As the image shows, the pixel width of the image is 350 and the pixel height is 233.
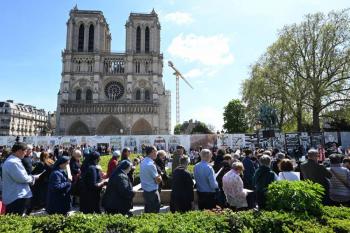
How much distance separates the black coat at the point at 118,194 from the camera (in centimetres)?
577

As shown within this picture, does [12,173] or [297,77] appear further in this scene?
[297,77]

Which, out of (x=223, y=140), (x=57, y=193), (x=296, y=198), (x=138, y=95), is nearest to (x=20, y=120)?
(x=138, y=95)

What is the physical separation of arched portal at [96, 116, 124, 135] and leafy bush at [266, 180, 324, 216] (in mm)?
50898

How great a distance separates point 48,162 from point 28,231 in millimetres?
4393

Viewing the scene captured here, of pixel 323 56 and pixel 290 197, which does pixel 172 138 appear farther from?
pixel 290 197

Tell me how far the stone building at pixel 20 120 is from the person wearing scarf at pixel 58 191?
71287 mm

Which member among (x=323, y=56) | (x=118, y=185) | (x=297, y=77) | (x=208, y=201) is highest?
(x=323, y=56)

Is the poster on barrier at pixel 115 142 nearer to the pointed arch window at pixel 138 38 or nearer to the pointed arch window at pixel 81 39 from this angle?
the pointed arch window at pixel 138 38

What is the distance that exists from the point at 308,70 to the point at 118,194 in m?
29.4

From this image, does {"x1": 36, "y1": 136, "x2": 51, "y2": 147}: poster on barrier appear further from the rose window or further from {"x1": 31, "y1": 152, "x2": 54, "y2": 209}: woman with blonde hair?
the rose window

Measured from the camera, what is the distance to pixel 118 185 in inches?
227

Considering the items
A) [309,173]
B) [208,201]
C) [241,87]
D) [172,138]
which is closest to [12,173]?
[208,201]

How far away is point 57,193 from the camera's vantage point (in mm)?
5895

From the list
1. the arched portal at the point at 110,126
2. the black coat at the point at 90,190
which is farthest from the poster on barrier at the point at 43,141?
the black coat at the point at 90,190
